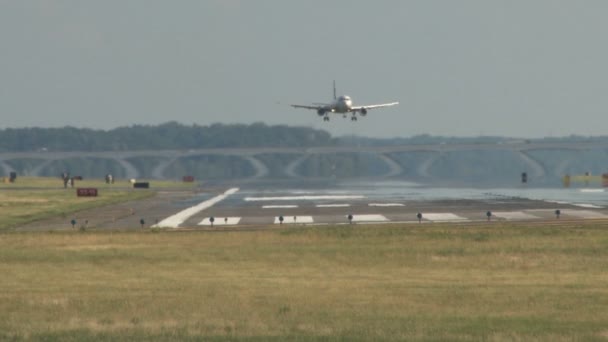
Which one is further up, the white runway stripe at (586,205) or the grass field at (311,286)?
the white runway stripe at (586,205)

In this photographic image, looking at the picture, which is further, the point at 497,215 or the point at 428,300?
the point at 497,215

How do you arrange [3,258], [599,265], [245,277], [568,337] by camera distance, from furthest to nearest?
[3,258] < [599,265] < [245,277] < [568,337]

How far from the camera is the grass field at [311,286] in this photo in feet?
89.3

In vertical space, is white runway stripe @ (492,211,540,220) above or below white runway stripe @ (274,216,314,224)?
above

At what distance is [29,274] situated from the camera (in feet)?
134

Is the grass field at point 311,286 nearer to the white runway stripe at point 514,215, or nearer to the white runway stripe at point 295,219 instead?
the white runway stripe at point 514,215

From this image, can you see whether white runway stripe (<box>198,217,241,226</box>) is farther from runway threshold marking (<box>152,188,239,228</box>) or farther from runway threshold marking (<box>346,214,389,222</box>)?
runway threshold marking (<box>346,214,389,222</box>)

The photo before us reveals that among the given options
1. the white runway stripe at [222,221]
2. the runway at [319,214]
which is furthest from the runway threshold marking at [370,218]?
the white runway stripe at [222,221]

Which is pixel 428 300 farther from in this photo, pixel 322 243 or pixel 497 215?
pixel 497 215

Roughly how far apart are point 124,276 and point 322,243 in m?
15.4

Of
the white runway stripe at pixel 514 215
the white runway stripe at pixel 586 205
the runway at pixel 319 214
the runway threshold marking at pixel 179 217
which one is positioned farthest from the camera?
the white runway stripe at pixel 586 205

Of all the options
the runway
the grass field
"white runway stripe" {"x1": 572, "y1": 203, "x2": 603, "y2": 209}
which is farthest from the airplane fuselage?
the grass field

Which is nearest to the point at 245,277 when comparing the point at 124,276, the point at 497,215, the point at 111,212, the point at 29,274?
the point at 124,276

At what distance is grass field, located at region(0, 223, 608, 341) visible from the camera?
89.3ft
